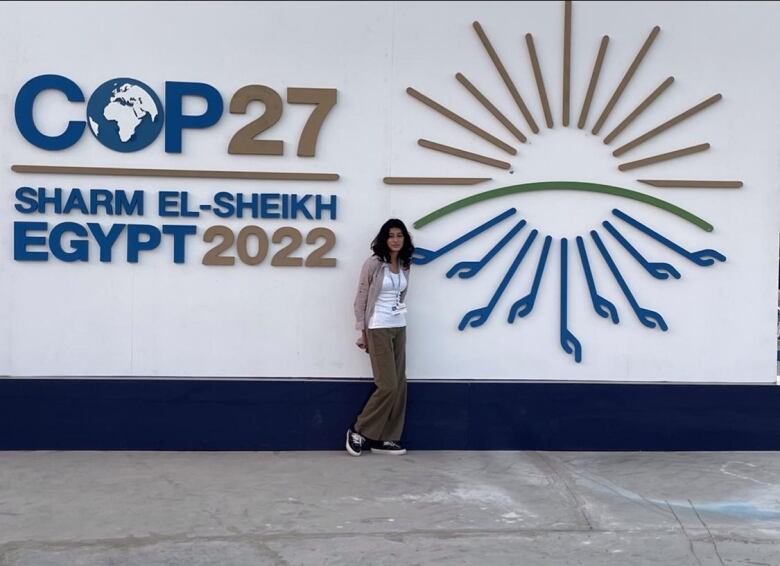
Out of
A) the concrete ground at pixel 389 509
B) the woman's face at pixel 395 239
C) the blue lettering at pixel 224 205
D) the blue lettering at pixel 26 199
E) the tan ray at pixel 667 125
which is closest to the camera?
the concrete ground at pixel 389 509

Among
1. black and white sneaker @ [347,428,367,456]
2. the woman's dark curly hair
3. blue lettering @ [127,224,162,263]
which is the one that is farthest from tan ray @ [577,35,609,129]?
blue lettering @ [127,224,162,263]

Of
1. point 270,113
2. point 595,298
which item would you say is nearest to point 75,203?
point 270,113

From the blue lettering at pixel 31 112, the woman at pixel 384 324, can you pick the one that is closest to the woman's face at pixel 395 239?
the woman at pixel 384 324

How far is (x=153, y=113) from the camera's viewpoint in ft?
21.4

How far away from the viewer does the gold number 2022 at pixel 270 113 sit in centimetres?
654

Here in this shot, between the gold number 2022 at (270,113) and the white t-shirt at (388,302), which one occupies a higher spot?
the gold number 2022 at (270,113)

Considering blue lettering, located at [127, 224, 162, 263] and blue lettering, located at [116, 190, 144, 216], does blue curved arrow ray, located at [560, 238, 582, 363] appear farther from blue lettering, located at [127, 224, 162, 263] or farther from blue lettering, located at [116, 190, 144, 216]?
blue lettering, located at [116, 190, 144, 216]

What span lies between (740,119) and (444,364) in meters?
2.64

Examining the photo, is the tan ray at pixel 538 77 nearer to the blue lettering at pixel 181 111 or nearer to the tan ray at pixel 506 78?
the tan ray at pixel 506 78

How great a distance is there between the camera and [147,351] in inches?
260

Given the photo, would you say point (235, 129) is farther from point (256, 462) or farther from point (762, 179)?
point (762, 179)

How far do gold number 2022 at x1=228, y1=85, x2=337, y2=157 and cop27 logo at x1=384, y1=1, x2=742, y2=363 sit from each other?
605mm

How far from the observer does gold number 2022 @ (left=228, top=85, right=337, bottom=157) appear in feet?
21.5

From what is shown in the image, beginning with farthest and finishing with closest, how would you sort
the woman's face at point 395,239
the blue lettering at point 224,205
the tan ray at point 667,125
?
1. the tan ray at point 667,125
2. the blue lettering at point 224,205
3. the woman's face at point 395,239
